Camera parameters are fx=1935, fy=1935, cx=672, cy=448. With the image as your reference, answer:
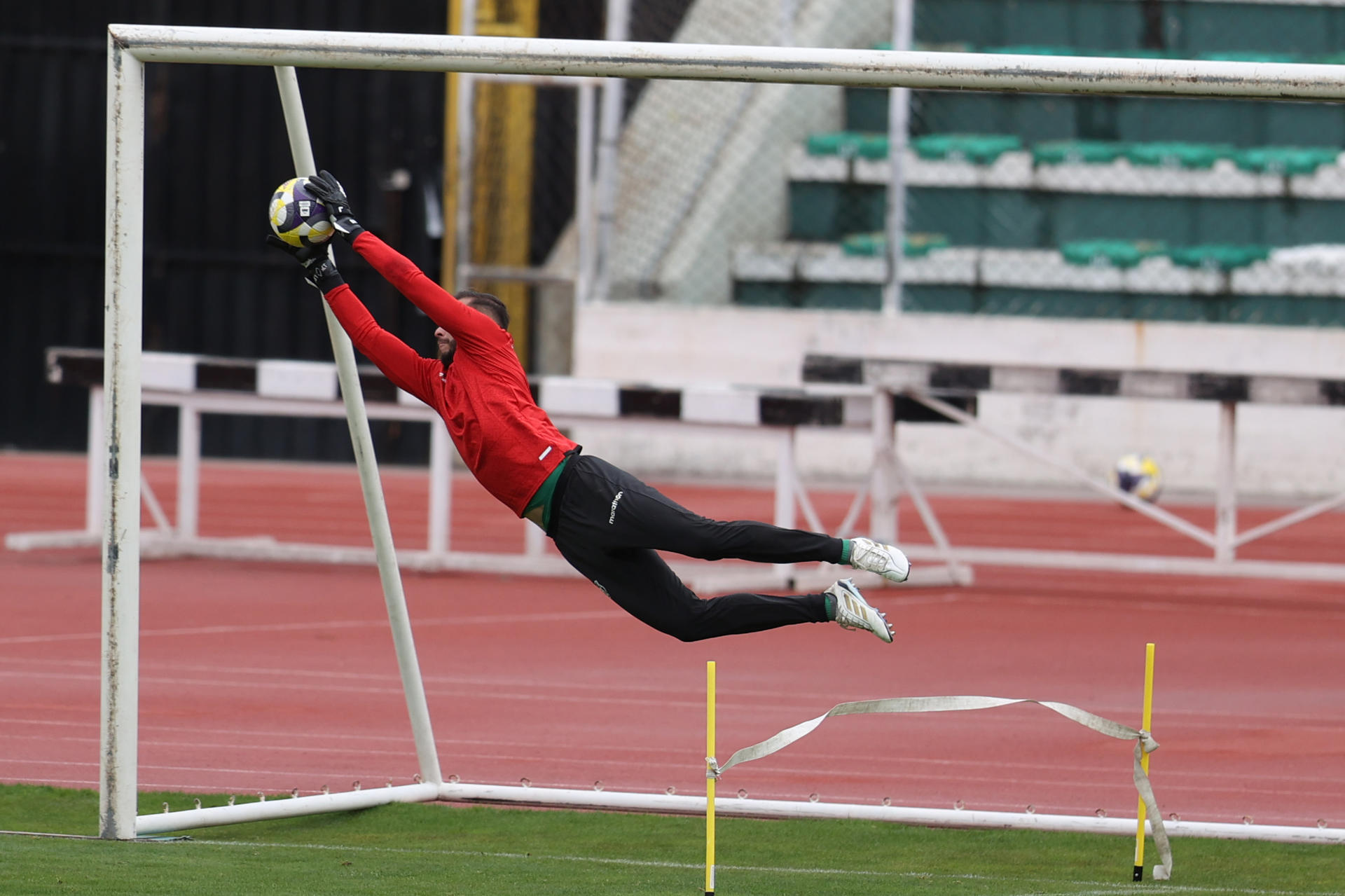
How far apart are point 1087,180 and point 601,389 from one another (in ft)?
34.0

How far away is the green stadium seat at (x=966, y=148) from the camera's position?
20.9m

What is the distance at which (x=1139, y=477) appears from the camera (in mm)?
17297

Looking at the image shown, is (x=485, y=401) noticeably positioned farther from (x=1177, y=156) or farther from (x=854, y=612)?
(x=1177, y=156)

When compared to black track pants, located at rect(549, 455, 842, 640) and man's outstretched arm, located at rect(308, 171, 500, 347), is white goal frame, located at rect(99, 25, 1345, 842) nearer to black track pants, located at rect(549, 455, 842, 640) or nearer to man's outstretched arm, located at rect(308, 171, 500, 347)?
man's outstretched arm, located at rect(308, 171, 500, 347)

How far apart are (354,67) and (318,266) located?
0.62 metres

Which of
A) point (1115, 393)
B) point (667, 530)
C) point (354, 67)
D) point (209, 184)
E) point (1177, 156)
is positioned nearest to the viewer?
point (354, 67)

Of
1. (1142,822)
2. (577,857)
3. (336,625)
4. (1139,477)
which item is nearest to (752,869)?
(577,857)

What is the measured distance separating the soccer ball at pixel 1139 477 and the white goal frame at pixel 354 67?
1147 cm

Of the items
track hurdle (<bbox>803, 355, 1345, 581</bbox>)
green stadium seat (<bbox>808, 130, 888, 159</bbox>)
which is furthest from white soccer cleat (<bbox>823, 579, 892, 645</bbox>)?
green stadium seat (<bbox>808, 130, 888, 159</bbox>)

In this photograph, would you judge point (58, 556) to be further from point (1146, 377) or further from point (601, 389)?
point (1146, 377)

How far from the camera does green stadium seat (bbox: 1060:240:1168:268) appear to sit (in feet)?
66.5

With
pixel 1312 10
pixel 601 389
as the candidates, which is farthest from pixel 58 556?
pixel 1312 10

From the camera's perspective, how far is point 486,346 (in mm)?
6023

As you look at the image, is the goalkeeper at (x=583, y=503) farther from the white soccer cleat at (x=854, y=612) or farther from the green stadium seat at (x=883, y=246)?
the green stadium seat at (x=883, y=246)
